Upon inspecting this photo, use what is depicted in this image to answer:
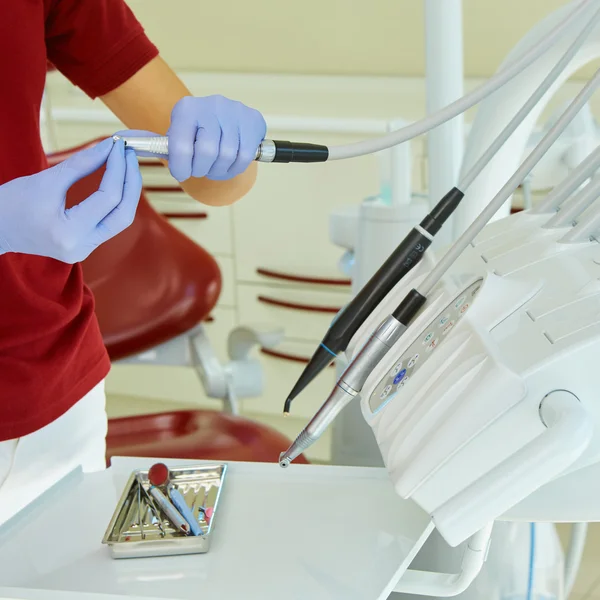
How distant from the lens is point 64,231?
2.26 ft

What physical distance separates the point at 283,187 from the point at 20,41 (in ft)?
5.68

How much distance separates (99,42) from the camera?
0.99 metres

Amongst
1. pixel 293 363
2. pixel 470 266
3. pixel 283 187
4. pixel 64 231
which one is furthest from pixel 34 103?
pixel 293 363

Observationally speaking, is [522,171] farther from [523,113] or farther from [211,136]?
[211,136]

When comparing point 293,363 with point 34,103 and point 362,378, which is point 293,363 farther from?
point 362,378

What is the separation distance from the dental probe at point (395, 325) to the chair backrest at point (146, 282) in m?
1.07

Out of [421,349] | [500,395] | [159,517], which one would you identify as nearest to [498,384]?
[500,395]

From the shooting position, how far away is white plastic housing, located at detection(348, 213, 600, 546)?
1.57 ft

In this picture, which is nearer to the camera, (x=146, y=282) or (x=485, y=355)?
(x=485, y=355)

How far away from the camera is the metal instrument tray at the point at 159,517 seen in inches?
25.4

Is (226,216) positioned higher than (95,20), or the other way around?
(95,20)

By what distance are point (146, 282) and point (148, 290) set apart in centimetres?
2

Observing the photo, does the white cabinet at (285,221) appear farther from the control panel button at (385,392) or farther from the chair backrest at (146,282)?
the control panel button at (385,392)

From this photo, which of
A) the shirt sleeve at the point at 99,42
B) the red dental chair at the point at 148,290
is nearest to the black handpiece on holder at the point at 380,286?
the shirt sleeve at the point at 99,42
